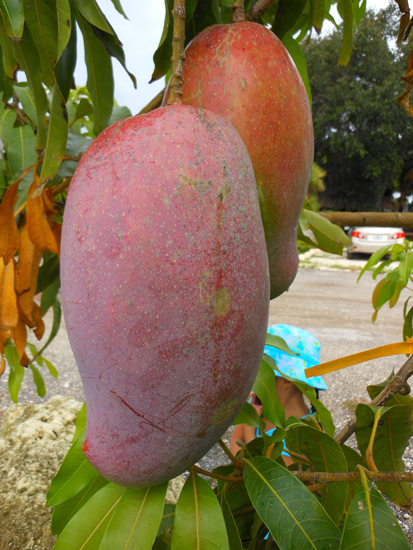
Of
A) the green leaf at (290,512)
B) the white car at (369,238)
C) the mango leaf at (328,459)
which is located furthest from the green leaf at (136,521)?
the white car at (369,238)

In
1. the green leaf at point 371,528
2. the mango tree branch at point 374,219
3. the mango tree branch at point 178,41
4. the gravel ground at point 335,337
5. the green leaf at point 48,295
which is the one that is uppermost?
the mango tree branch at point 178,41

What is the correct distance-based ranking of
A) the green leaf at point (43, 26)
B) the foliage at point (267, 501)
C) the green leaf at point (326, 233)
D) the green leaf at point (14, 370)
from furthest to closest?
the green leaf at point (14, 370) < the green leaf at point (326, 233) < the green leaf at point (43, 26) < the foliage at point (267, 501)

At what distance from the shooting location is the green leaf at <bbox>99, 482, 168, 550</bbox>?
43 centimetres

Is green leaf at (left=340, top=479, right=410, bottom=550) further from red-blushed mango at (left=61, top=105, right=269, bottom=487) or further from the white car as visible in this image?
the white car

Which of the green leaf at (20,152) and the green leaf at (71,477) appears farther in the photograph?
the green leaf at (20,152)

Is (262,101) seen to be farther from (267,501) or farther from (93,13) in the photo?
(267,501)

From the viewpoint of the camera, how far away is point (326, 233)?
0.74 m

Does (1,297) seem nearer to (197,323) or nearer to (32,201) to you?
(32,201)

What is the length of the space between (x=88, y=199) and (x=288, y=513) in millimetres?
370

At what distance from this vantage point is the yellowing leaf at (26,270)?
63 centimetres

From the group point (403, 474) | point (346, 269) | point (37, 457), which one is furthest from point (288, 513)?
point (346, 269)

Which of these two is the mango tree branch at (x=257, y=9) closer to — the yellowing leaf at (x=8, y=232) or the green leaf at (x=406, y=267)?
the yellowing leaf at (x=8, y=232)

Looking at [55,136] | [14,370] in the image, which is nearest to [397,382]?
[55,136]

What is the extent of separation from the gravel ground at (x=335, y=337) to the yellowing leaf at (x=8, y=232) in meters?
0.73
